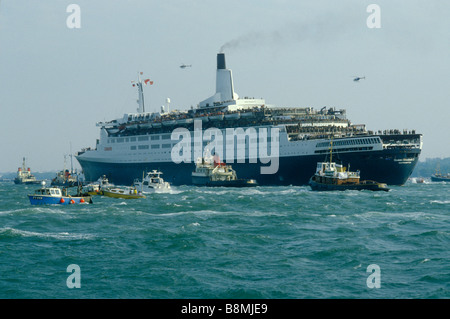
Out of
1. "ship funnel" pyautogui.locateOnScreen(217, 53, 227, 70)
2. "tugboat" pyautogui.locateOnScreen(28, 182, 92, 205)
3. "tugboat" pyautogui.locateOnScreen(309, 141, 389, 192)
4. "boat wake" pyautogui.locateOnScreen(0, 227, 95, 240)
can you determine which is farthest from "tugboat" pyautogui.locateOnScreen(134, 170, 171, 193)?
"ship funnel" pyautogui.locateOnScreen(217, 53, 227, 70)

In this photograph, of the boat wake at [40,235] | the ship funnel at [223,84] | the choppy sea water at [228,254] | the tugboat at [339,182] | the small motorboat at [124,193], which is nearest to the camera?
the choppy sea water at [228,254]

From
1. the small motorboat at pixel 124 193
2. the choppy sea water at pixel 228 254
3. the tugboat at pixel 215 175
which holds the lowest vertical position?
the choppy sea water at pixel 228 254

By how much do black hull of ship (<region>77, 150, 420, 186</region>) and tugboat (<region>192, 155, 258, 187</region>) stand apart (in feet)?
10.7

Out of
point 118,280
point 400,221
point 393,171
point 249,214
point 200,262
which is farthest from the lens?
point 393,171

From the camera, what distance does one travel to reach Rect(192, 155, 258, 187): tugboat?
110875 mm

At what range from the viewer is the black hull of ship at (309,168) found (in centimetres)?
10106

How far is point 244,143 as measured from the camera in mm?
120750

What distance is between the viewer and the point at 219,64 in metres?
146

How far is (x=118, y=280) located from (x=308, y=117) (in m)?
95.5

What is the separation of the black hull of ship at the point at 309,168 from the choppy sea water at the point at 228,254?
42.3 m

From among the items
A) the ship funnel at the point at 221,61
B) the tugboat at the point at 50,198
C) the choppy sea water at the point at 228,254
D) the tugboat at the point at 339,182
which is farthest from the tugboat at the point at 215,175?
the choppy sea water at the point at 228,254

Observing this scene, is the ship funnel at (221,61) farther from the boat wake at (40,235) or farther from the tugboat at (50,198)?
the boat wake at (40,235)
